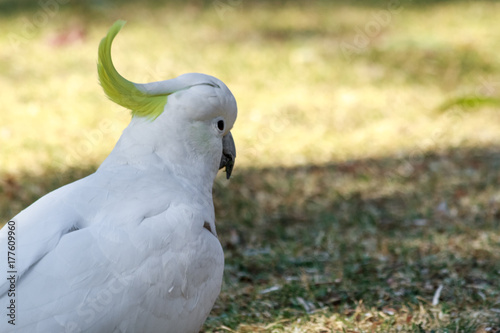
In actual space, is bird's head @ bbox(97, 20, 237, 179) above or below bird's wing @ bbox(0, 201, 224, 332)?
above

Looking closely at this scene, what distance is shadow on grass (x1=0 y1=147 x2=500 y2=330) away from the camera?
301 centimetres

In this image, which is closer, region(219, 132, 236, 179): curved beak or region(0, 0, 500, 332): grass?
region(219, 132, 236, 179): curved beak

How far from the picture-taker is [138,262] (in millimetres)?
1901

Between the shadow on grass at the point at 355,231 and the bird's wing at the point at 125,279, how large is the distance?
775 millimetres

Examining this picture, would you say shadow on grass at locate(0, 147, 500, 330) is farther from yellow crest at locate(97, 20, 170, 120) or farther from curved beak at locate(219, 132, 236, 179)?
yellow crest at locate(97, 20, 170, 120)

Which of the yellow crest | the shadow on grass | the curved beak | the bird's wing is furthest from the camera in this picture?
the shadow on grass

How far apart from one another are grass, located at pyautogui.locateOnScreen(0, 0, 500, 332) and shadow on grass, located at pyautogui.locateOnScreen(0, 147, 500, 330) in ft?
0.04

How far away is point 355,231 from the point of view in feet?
12.8

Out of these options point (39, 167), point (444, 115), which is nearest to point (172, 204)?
point (39, 167)

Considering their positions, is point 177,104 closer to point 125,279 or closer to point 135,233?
point 135,233

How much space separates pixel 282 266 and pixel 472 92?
4.14 meters

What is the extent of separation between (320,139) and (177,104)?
3.43 m

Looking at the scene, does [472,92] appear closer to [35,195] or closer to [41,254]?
[35,195]

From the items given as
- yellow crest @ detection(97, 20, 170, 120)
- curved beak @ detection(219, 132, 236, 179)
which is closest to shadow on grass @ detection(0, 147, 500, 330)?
curved beak @ detection(219, 132, 236, 179)
